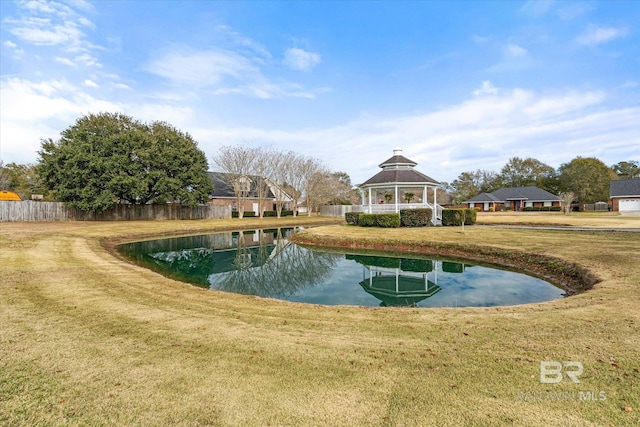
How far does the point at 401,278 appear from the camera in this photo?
35.8 feet

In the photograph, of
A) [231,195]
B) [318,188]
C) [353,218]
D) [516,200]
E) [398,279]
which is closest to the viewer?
[398,279]

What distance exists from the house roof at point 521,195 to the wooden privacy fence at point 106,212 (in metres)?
46.8

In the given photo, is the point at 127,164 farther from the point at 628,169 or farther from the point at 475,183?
the point at 628,169

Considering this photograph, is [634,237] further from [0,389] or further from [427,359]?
[0,389]

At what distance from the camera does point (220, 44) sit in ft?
56.7

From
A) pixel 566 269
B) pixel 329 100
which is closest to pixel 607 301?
pixel 566 269

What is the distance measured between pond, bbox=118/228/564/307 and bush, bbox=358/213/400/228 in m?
6.98

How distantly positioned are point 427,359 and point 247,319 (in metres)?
2.91

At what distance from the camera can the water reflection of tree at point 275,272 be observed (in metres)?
9.77

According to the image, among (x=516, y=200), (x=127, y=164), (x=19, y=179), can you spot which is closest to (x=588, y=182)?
(x=516, y=200)

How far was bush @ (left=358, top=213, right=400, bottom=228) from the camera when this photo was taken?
21859mm

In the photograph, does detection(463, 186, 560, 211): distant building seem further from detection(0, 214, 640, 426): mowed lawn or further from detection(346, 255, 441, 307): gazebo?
detection(0, 214, 640, 426): mowed lawn

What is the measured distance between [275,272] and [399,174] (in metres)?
15.2

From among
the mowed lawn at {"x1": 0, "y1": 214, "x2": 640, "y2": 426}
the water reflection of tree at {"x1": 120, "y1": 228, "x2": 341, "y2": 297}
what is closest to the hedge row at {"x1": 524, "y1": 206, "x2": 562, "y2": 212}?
the water reflection of tree at {"x1": 120, "y1": 228, "x2": 341, "y2": 297}
